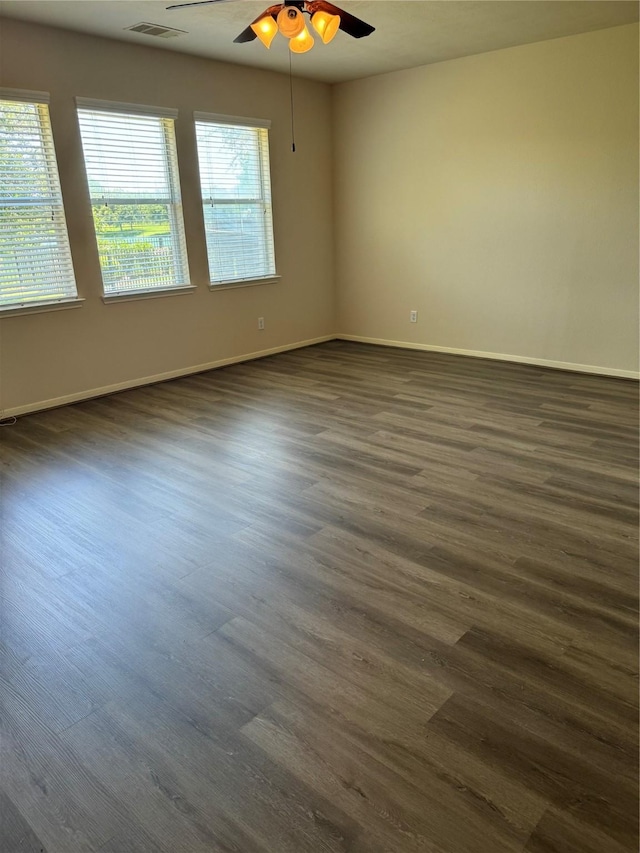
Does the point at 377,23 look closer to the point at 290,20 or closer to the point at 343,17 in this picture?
the point at 343,17

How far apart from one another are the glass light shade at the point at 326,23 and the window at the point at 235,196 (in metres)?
2.52

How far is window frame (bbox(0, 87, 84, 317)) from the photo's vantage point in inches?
157

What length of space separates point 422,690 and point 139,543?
1.46 metres

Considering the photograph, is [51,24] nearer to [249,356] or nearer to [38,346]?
[38,346]

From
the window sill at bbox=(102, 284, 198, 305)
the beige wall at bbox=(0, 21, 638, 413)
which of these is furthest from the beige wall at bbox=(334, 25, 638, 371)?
the window sill at bbox=(102, 284, 198, 305)

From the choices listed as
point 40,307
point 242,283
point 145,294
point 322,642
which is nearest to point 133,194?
point 145,294

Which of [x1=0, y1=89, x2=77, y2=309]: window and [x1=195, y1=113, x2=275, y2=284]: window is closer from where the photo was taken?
[x1=0, y1=89, x2=77, y2=309]: window

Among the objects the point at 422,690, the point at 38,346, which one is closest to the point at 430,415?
the point at 422,690

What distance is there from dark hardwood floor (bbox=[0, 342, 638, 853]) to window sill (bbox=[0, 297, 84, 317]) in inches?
44.0

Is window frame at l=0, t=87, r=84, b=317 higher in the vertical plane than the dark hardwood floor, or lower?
higher

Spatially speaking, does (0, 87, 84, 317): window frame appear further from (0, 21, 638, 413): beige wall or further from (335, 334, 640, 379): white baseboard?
(335, 334, 640, 379): white baseboard

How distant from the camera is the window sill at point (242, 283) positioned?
17.9ft

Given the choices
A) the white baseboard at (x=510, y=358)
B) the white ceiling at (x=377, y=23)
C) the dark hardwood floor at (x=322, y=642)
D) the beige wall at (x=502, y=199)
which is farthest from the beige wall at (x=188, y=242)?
the dark hardwood floor at (x=322, y=642)

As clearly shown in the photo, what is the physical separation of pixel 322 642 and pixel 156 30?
172 inches
